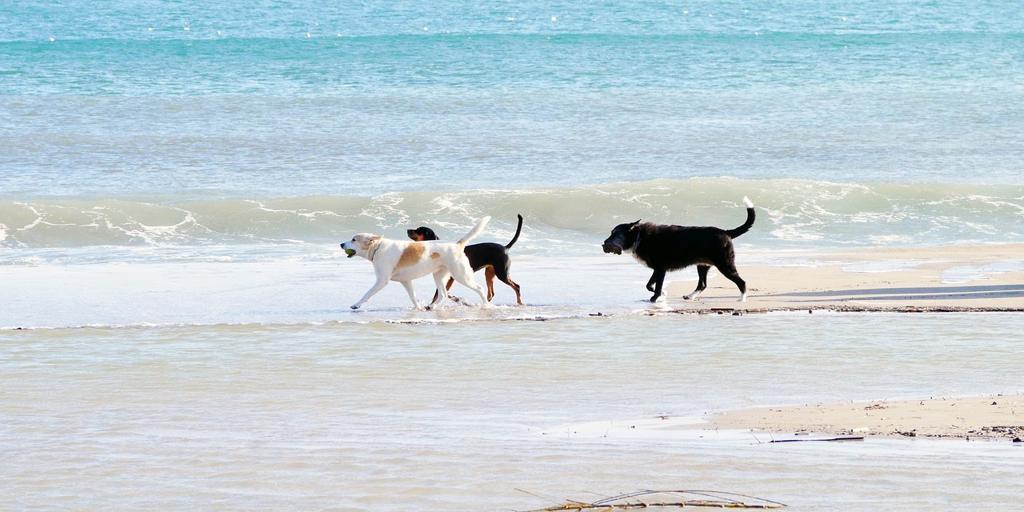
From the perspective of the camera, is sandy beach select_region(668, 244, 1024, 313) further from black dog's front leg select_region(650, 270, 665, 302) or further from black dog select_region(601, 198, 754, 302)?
black dog select_region(601, 198, 754, 302)

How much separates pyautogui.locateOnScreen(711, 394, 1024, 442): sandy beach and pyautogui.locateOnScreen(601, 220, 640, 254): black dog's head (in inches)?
207

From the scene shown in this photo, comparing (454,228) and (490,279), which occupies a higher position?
(490,279)

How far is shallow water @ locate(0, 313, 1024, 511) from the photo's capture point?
5.66 m

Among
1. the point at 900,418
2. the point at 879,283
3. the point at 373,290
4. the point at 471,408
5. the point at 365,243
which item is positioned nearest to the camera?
the point at 900,418

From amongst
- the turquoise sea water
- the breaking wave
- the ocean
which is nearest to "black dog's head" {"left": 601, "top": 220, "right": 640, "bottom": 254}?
the ocean

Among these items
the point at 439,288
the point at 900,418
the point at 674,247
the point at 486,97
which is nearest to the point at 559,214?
the point at 674,247

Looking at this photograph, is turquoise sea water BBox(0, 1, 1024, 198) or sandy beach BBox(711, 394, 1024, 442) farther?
turquoise sea water BBox(0, 1, 1024, 198)

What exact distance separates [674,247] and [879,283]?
2293 mm

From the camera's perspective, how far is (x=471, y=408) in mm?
7652

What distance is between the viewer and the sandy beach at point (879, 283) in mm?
11977

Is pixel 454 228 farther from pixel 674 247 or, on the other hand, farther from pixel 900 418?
pixel 900 418

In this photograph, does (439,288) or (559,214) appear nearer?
(439,288)

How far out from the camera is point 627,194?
76.7ft

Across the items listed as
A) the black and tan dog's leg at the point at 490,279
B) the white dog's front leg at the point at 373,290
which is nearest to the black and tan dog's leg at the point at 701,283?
the black and tan dog's leg at the point at 490,279
